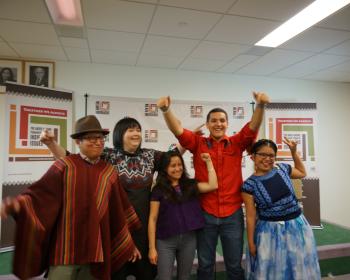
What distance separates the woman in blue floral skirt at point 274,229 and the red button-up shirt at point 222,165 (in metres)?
0.08

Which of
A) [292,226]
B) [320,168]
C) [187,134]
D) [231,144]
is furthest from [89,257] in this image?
[320,168]

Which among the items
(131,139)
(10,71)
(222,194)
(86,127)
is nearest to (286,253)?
(222,194)

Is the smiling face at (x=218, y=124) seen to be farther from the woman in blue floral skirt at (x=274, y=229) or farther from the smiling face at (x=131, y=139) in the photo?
the smiling face at (x=131, y=139)

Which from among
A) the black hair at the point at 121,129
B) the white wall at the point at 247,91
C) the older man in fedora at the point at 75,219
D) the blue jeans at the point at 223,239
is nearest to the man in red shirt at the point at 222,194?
the blue jeans at the point at 223,239

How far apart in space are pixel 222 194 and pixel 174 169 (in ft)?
1.21

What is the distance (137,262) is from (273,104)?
327 centimetres

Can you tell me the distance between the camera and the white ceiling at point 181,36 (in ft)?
7.27

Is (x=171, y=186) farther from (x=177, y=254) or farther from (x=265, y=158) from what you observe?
(x=265, y=158)

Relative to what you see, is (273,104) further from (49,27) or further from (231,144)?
(49,27)

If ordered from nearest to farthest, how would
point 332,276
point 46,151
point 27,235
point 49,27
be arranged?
point 27,235 → point 49,27 → point 332,276 → point 46,151

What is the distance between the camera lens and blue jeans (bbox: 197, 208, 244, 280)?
174cm

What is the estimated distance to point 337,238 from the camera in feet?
11.0

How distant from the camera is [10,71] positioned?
3324 millimetres

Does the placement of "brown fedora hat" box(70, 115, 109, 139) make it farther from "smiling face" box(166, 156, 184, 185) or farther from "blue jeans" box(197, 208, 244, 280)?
"blue jeans" box(197, 208, 244, 280)
